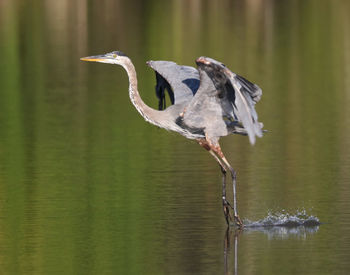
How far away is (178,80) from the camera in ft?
44.9

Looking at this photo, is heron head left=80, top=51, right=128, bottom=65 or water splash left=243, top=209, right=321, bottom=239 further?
heron head left=80, top=51, right=128, bottom=65

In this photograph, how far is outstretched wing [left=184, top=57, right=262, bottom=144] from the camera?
38.4 feet

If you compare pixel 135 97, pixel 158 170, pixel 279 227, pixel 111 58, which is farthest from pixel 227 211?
pixel 158 170

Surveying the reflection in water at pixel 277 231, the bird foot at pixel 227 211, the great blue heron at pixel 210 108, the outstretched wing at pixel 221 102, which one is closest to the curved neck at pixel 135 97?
the great blue heron at pixel 210 108

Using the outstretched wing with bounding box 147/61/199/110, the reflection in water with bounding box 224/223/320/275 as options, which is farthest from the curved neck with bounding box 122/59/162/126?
the reflection in water with bounding box 224/223/320/275

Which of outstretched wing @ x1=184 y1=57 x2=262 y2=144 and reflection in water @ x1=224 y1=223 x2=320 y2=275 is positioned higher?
outstretched wing @ x1=184 y1=57 x2=262 y2=144

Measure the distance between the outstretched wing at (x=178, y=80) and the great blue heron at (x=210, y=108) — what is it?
14mm

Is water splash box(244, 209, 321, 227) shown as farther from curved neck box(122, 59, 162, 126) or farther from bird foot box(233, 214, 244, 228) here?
curved neck box(122, 59, 162, 126)

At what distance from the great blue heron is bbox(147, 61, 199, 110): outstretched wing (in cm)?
1

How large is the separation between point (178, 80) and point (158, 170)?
1.64 meters

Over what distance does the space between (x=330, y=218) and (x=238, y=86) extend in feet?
5.56

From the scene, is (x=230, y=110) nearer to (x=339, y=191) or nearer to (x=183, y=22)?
(x=339, y=191)

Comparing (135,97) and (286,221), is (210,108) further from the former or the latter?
(286,221)

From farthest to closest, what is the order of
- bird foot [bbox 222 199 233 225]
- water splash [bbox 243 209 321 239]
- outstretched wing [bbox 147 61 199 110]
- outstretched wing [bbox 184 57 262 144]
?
1. outstretched wing [bbox 147 61 199 110]
2. bird foot [bbox 222 199 233 225]
3. outstretched wing [bbox 184 57 262 144]
4. water splash [bbox 243 209 321 239]
